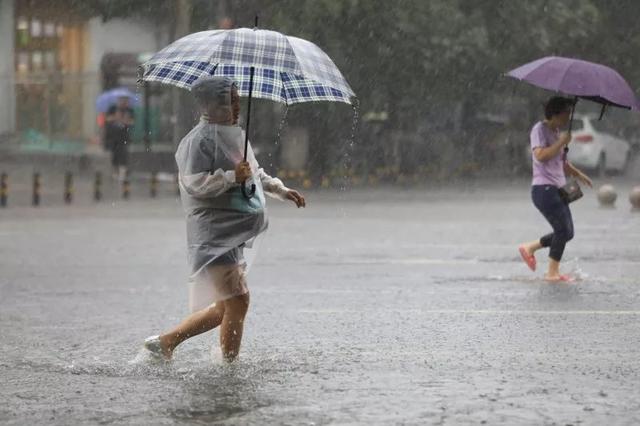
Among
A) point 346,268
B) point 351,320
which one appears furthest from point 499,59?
point 351,320

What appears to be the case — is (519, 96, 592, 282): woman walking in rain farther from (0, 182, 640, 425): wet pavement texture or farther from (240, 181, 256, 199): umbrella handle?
(240, 181, 256, 199): umbrella handle

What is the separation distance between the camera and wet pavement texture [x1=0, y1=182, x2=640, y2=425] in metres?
7.60

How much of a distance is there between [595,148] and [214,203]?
3061 cm

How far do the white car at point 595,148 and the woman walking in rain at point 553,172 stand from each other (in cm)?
2433

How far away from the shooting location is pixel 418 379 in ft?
27.5

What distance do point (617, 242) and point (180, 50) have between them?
10.8 m

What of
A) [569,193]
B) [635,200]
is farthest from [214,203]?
[635,200]

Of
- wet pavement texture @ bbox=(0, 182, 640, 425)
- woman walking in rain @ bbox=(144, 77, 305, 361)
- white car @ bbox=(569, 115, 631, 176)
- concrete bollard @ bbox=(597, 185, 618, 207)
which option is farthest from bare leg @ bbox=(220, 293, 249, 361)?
white car @ bbox=(569, 115, 631, 176)

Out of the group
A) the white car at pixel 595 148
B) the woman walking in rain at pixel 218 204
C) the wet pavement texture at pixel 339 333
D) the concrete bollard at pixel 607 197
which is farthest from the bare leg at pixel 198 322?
the white car at pixel 595 148

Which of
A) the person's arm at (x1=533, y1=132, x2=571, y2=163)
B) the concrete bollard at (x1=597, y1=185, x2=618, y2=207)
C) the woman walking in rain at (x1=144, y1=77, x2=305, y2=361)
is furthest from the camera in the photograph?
the concrete bollard at (x1=597, y1=185, x2=618, y2=207)

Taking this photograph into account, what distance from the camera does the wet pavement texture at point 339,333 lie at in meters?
7.60

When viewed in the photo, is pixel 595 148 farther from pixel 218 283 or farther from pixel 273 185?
pixel 218 283

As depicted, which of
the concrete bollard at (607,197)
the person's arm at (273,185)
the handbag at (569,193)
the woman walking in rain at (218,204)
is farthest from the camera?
the concrete bollard at (607,197)

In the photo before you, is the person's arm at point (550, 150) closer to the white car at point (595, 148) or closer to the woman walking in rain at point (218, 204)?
the woman walking in rain at point (218, 204)
